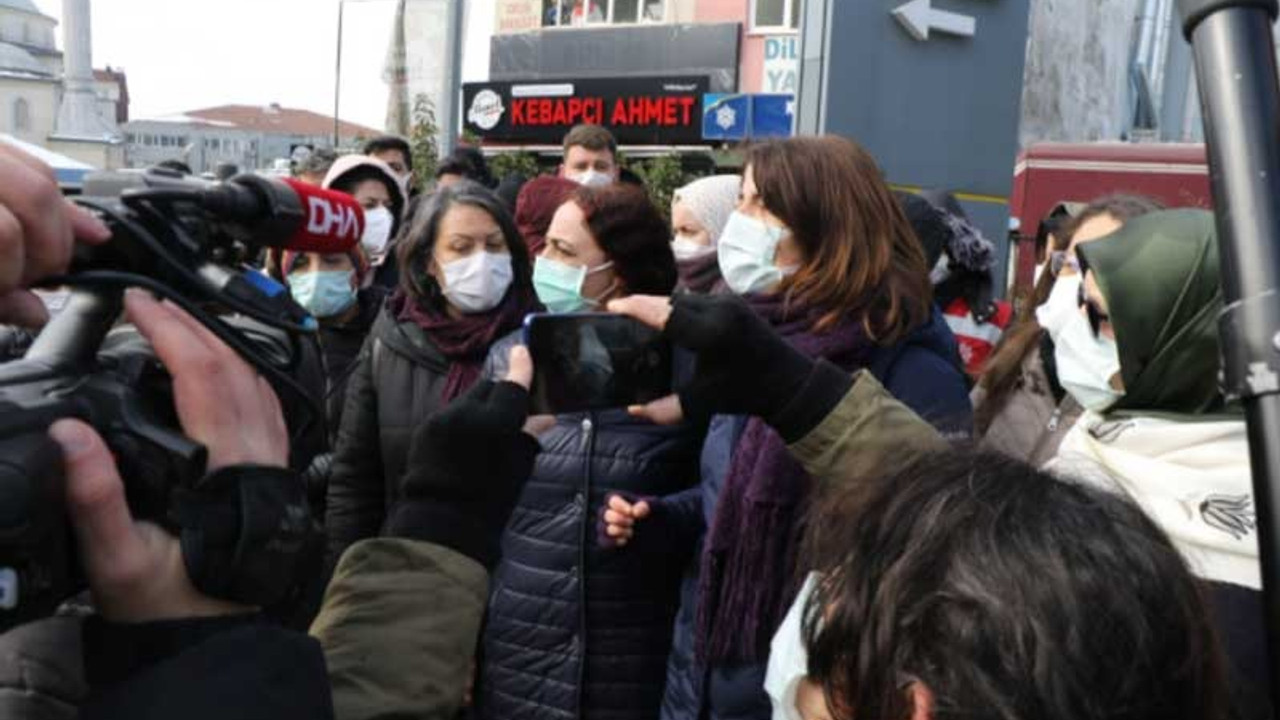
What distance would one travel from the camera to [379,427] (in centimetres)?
304

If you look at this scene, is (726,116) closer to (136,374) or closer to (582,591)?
(582,591)

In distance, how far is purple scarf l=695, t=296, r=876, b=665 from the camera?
2213 mm

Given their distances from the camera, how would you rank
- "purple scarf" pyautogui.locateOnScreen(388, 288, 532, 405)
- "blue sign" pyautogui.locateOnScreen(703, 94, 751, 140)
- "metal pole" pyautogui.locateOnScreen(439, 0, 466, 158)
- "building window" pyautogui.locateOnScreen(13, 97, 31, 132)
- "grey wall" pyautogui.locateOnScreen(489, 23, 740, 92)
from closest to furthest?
1. "purple scarf" pyautogui.locateOnScreen(388, 288, 532, 405)
2. "metal pole" pyautogui.locateOnScreen(439, 0, 466, 158)
3. "blue sign" pyautogui.locateOnScreen(703, 94, 751, 140)
4. "grey wall" pyautogui.locateOnScreen(489, 23, 740, 92)
5. "building window" pyautogui.locateOnScreen(13, 97, 31, 132)

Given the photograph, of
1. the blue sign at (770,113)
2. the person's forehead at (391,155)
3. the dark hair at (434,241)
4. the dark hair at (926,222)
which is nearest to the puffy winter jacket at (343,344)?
the dark hair at (434,241)

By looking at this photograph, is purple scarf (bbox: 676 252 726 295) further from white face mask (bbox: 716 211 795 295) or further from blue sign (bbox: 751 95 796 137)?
blue sign (bbox: 751 95 796 137)

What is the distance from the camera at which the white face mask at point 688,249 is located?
10.8 feet

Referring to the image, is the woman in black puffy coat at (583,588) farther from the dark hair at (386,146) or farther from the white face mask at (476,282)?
the dark hair at (386,146)

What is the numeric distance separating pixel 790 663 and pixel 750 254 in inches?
51.6

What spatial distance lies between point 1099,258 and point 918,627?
3.72 ft

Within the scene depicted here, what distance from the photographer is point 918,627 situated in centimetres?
106

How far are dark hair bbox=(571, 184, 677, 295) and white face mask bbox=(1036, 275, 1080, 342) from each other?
3.02ft

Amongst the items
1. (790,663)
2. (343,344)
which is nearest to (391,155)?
(343,344)

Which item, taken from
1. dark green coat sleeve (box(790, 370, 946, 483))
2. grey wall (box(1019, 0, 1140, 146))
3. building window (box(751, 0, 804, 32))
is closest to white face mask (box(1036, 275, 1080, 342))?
dark green coat sleeve (box(790, 370, 946, 483))

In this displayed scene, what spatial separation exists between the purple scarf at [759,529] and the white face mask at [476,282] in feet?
3.19
